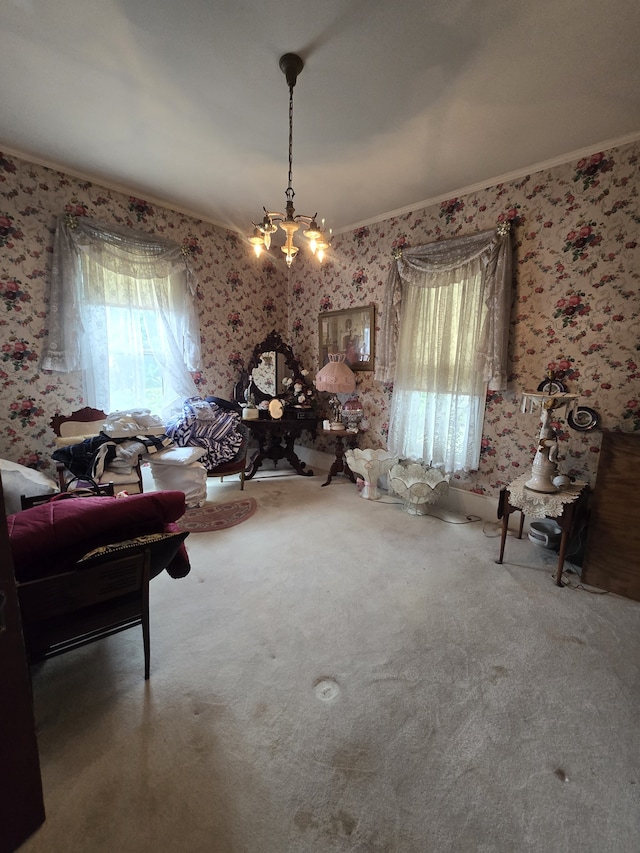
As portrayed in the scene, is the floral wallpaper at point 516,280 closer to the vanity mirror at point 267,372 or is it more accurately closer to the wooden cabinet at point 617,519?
the wooden cabinet at point 617,519

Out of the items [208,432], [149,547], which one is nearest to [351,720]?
[149,547]

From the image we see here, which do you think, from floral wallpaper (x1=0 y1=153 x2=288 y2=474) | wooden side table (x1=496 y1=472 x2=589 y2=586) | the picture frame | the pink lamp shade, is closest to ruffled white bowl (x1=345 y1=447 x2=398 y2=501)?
the pink lamp shade

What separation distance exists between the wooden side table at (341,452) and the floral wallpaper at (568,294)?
3.79 ft

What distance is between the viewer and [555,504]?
6.70 feet

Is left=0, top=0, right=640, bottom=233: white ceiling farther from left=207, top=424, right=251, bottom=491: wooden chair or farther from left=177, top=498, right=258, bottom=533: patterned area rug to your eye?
left=177, top=498, right=258, bottom=533: patterned area rug

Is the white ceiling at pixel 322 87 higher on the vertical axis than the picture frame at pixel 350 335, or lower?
higher

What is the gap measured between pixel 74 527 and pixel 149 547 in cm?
25

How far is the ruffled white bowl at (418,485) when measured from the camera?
9.73 feet

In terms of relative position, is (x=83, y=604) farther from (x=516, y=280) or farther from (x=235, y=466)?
(x=516, y=280)

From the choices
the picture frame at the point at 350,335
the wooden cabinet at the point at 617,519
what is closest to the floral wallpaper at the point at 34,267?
the picture frame at the point at 350,335

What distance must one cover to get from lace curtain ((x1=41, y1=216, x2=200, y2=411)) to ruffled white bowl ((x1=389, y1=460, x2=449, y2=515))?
2.27 metres

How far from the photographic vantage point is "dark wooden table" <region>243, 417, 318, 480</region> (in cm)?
381

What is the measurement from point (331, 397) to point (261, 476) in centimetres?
124

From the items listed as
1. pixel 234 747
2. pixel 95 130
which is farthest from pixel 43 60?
pixel 234 747
